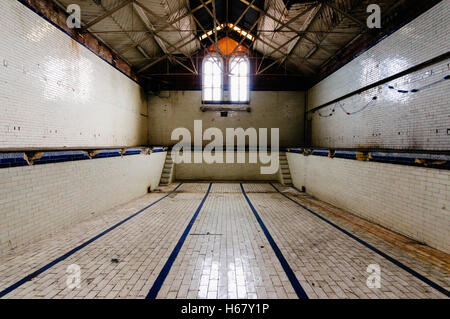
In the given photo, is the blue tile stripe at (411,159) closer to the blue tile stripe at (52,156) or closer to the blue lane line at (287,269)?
the blue lane line at (287,269)

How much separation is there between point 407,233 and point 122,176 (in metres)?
7.16

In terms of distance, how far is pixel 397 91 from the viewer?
17.5ft

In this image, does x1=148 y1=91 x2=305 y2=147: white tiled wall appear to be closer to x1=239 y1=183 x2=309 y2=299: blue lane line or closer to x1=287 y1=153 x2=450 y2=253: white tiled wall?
x1=287 y1=153 x2=450 y2=253: white tiled wall

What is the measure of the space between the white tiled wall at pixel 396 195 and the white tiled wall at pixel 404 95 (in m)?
1.23

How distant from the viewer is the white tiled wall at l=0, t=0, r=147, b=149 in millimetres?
3986

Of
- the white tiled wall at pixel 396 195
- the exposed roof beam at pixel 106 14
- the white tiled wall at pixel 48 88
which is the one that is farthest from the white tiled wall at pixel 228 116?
the exposed roof beam at pixel 106 14

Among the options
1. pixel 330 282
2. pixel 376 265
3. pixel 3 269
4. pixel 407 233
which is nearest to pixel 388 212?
pixel 407 233

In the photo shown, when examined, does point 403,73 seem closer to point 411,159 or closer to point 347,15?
point 347,15

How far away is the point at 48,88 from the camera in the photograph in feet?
16.0

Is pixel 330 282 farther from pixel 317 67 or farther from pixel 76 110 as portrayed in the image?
pixel 317 67

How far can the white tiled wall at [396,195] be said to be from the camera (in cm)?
325

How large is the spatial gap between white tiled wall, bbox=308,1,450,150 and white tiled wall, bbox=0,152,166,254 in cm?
783

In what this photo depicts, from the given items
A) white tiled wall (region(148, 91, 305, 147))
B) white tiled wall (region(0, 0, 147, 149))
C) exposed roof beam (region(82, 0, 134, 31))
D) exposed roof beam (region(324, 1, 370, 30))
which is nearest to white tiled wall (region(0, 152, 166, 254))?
white tiled wall (region(0, 0, 147, 149))

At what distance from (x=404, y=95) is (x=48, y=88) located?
29.1ft
